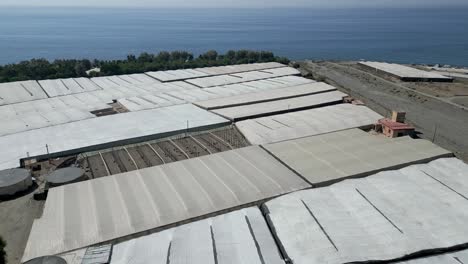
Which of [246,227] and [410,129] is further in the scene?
[410,129]

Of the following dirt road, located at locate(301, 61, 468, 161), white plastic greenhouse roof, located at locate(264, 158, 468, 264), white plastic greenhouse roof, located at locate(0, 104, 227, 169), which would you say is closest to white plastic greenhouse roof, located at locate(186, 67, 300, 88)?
dirt road, located at locate(301, 61, 468, 161)

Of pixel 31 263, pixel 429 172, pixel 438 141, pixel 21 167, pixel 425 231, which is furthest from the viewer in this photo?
pixel 438 141

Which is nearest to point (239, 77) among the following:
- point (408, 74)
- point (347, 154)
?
point (408, 74)

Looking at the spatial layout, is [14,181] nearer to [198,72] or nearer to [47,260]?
[47,260]

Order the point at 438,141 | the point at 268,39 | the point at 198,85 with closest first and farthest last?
the point at 438,141
the point at 198,85
the point at 268,39

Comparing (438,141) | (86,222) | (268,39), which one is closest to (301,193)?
(86,222)

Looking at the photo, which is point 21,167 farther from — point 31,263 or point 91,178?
point 31,263

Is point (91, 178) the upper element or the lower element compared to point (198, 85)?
lower
